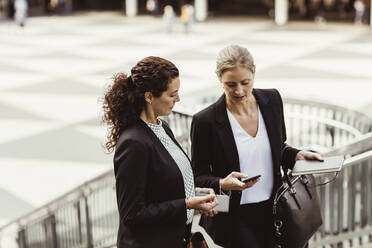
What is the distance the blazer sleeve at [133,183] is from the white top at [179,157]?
0.53 feet

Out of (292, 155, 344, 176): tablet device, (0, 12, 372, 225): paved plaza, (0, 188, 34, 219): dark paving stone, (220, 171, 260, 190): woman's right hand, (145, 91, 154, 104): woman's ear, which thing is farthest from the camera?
(0, 12, 372, 225): paved plaza

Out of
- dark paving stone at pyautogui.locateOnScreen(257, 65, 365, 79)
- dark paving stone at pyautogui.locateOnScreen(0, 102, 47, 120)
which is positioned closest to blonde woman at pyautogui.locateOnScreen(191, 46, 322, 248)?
dark paving stone at pyautogui.locateOnScreen(0, 102, 47, 120)

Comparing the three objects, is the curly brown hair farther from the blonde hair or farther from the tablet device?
the tablet device

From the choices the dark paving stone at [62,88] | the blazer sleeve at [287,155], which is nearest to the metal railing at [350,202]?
the blazer sleeve at [287,155]

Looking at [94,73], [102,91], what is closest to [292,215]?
[102,91]

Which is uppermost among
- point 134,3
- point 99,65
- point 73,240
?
point 134,3

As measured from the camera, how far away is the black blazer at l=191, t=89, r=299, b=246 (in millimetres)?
2814

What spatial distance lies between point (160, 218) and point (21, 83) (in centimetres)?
1354

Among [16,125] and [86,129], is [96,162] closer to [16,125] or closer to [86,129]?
[86,129]

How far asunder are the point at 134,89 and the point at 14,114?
10400mm

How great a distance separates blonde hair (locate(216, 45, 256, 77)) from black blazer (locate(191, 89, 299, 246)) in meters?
0.23

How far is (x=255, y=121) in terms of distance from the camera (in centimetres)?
289

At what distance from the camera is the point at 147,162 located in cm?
233

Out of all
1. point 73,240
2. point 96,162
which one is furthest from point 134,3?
point 73,240
